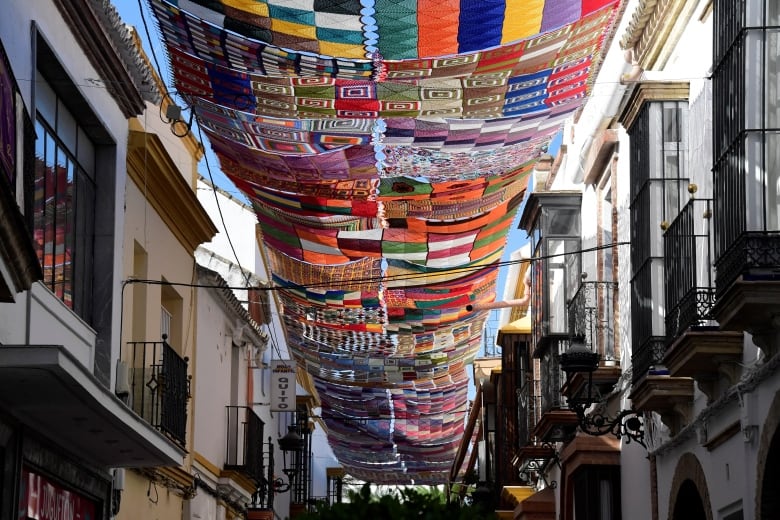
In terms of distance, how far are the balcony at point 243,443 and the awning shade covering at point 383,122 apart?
2.68m

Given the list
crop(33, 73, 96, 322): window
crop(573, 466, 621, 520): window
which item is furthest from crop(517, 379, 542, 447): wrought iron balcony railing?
Result: crop(33, 73, 96, 322): window

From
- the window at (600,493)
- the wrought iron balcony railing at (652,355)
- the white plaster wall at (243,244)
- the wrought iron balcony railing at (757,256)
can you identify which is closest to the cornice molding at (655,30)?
the wrought iron balcony railing at (652,355)

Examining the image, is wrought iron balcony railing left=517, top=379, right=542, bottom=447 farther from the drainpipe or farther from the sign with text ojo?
the sign with text ojo

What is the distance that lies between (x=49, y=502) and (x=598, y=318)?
5558mm

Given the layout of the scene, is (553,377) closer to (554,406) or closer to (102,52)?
(554,406)

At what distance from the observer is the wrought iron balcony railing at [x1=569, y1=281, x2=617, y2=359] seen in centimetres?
1434

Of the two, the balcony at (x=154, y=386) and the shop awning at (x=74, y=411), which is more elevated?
the balcony at (x=154, y=386)

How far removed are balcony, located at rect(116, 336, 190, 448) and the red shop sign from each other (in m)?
1.14

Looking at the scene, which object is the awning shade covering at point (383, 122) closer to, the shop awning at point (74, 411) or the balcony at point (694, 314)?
the balcony at point (694, 314)

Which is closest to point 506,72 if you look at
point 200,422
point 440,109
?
point 440,109

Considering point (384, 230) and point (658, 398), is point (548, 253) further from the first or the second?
point (658, 398)

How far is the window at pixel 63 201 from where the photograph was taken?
→ 37.5 ft

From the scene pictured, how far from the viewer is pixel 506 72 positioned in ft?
35.7

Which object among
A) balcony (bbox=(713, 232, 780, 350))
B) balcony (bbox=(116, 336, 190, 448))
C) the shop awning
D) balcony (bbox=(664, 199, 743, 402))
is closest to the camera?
balcony (bbox=(713, 232, 780, 350))
